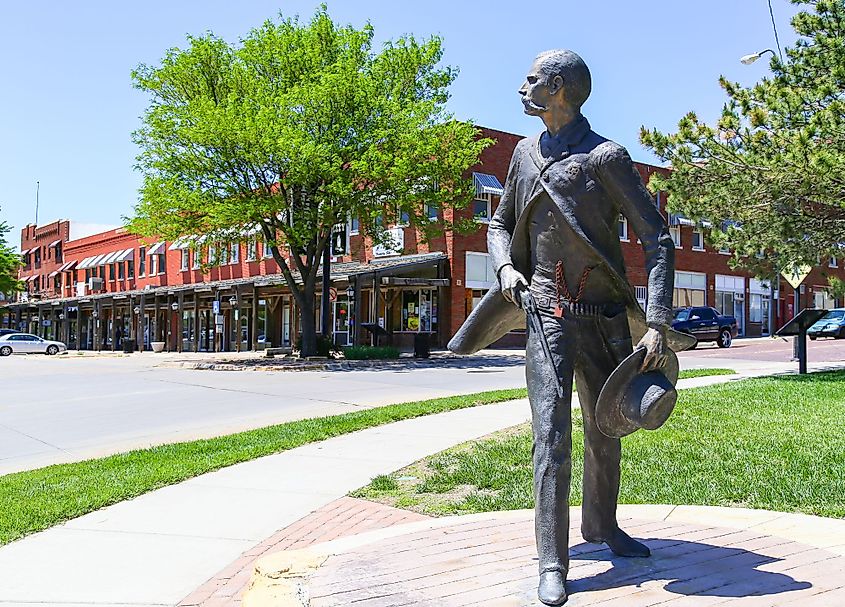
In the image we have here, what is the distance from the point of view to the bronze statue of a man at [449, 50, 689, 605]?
3871mm

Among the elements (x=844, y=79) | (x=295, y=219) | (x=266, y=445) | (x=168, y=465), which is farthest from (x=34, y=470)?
(x=295, y=219)

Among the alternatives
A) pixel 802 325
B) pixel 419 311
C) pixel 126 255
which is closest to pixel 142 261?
pixel 126 255

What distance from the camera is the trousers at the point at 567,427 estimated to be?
375cm

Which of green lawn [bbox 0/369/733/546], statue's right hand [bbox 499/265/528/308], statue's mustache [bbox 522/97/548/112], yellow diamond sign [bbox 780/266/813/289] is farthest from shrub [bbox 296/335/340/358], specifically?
statue's mustache [bbox 522/97/548/112]

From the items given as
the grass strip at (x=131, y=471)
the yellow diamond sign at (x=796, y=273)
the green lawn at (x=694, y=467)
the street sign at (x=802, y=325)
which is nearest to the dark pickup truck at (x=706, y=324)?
the yellow diamond sign at (x=796, y=273)

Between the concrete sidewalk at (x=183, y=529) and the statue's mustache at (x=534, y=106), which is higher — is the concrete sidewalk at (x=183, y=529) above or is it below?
below

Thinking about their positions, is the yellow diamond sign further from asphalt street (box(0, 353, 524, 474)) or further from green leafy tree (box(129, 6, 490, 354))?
green leafy tree (box(129, 6, 490, 354))

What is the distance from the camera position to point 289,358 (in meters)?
28.5

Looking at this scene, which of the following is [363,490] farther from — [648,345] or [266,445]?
[648,345]

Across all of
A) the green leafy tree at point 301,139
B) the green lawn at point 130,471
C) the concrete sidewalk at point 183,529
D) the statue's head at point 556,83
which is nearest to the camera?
the statue's head at point 556,83

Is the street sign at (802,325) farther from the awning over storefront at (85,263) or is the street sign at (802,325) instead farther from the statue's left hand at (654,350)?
the awning over storefront at (85,263)

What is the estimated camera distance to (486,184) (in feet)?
113

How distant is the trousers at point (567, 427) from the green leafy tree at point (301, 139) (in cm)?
2134

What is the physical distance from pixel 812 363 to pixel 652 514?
19.1 metres
